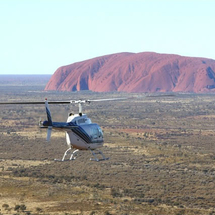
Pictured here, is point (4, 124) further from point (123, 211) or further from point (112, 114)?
point (123, 211)

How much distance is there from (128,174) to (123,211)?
1398 cm

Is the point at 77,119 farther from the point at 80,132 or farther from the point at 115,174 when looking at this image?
the point at 115,174

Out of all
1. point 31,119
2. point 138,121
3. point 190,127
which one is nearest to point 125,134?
point 190,127

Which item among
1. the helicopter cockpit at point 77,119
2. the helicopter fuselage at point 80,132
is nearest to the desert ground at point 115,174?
the helicopter cockpit at point 77,119

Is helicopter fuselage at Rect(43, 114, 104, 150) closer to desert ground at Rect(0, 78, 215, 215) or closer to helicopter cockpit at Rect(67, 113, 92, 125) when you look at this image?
helicopter cockpit at Rect(67, 113, 92, 125)

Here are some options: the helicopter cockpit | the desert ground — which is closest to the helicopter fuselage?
the helicopter cockpit

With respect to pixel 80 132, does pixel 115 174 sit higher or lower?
lower

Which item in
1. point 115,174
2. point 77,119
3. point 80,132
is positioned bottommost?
point 115,174

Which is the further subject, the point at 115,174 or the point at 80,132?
the point at 115,174

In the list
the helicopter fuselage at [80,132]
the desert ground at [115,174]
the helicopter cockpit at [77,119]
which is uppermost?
the helicopter cockpit at [77,119]

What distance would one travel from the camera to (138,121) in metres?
117

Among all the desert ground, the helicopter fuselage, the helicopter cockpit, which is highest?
the helicopter cockpit

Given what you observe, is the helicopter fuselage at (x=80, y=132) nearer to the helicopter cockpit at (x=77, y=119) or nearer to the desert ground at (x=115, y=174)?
the helicopter cockpit at (x=77, y=119)

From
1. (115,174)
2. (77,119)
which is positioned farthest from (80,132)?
(115,174)
